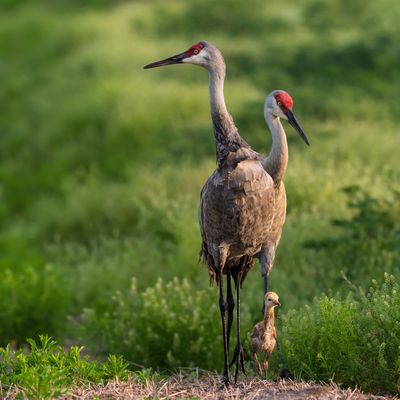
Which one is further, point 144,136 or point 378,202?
point 144,136

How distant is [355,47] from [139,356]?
1270cm

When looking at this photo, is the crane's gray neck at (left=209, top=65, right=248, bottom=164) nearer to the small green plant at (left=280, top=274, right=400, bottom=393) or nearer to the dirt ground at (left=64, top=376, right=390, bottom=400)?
the small green plant at (left=280, top=274, right=400, bottom=393)

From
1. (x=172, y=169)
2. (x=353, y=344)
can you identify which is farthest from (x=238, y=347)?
(x=172, y=169)

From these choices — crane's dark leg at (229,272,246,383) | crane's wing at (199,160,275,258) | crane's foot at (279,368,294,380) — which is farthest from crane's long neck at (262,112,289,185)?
crane's foot at (279,368,294,380)

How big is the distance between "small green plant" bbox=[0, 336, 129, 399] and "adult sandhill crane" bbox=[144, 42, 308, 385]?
749mm

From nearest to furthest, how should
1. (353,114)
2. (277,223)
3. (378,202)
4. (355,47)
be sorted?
(277,223), (378,202), (353,114), (355,47)

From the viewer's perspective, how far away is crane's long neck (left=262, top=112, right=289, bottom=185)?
6.34 m

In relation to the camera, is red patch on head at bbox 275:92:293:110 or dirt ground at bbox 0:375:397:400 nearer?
dirt ground at bbox 0:375:397:400

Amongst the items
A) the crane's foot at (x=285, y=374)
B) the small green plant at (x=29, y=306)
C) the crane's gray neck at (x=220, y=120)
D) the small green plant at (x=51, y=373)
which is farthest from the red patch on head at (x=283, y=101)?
the small green plant at (x=29, y=306)

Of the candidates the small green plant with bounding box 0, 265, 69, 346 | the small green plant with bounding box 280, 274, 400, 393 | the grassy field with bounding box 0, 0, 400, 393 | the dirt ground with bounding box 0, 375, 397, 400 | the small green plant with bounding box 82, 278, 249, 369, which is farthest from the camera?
the small green plant with bounding box 0, 265, 69, 346

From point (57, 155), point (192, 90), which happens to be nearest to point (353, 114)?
point (192, 90)

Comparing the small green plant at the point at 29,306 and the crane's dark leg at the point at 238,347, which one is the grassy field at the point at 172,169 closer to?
the small green plant at the point at 29,306

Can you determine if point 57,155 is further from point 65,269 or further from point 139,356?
point 139,356

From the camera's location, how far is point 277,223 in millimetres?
6617
